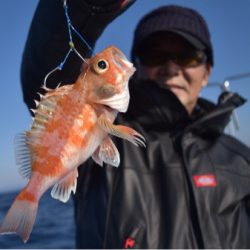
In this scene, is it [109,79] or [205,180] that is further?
[205,180]

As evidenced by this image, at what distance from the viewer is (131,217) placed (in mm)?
2926

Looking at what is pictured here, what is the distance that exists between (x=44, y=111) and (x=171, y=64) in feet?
8.79

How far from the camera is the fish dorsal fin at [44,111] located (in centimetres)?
123

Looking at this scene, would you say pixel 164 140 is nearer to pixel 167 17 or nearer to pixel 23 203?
pixel 167 17

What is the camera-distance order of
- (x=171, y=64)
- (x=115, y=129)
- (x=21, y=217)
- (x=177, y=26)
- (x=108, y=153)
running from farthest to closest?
(x=171, y=64)
(x=177, y=26)
(x=108, y=153)
(x=115, y=129)
(x=21, y=217)

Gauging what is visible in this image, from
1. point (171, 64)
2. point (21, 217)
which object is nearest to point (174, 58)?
point (171, 64)

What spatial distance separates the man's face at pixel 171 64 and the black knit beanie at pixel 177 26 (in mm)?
101

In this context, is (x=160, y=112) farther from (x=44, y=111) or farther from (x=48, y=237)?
(x=48, y=237)

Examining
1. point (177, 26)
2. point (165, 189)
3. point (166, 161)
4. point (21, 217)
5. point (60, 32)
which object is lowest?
point (165, 189)

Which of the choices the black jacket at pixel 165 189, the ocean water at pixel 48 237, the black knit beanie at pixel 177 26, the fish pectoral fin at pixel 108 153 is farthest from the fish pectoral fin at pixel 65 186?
the ocean water at pixel 48 237

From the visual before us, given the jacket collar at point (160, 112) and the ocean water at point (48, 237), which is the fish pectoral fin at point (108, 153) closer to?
the jacket collar at point (160, 112)

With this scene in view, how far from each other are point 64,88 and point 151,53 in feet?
8.51

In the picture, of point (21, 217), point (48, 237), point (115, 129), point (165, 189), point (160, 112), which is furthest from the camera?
point (48, 237)

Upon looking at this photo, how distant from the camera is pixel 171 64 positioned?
3746mm
